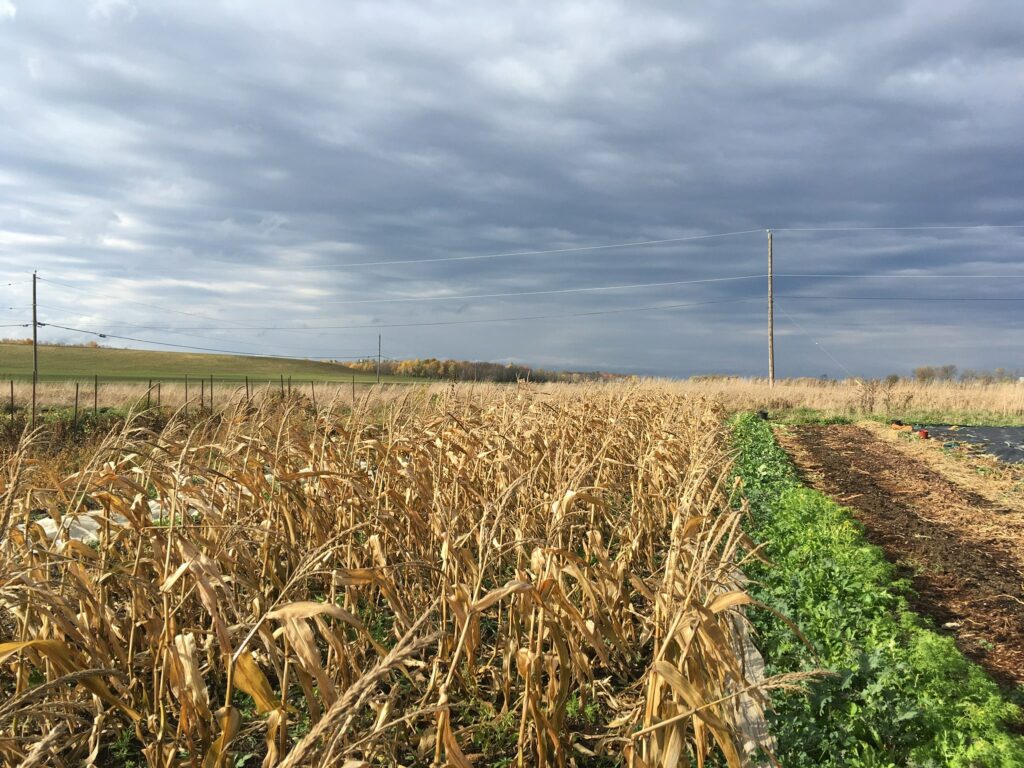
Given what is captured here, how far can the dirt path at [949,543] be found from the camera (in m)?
4.79

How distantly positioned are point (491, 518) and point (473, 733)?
1.39m

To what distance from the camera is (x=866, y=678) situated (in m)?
3.29

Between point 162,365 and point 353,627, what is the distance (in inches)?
2833

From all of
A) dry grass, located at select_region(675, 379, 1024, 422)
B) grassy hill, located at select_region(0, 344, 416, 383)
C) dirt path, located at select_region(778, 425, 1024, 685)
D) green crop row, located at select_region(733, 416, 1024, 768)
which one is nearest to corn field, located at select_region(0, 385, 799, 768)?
green crop row, located at select_region(733, 416, 1024, 768)

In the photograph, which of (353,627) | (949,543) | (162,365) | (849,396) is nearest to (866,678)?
(353,627)

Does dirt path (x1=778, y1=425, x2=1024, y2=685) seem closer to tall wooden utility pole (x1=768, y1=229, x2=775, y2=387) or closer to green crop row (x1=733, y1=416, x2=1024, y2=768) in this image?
green crop row (x1=733, y1=416, x2=1024, y2=768)

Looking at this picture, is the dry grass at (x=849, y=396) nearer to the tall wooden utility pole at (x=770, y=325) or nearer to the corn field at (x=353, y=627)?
the tall wooden utility pole at (x=770, y=325)

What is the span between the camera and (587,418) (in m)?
7.40

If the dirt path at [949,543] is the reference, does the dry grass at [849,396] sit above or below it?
above

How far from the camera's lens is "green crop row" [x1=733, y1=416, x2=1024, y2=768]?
2.90m

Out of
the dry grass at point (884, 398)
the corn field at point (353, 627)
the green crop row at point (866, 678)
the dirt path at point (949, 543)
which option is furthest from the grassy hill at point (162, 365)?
the corn field at point (353, 627)

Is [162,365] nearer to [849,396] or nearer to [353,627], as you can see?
[849,396]

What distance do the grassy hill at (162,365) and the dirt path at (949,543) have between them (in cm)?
4453

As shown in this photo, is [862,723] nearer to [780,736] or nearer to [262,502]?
[780,736]
